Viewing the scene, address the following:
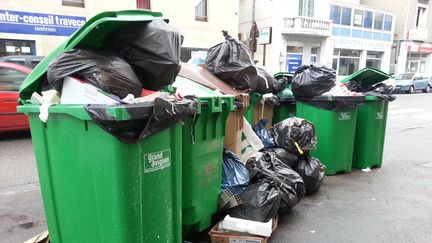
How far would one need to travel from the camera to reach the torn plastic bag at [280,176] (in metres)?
3.24

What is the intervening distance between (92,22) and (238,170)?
1.89 metres

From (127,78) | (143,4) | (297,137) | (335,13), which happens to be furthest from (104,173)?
(335,13)

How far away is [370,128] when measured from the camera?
15.9 feet

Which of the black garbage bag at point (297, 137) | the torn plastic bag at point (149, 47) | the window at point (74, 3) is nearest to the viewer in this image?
the torn plastic bag at point (149, 47)

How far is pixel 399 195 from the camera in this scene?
13.5 ft

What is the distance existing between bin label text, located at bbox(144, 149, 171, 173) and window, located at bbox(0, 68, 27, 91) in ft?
18.5

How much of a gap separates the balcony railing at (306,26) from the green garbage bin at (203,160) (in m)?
20.2

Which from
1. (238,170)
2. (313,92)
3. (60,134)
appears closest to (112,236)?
(60,134)

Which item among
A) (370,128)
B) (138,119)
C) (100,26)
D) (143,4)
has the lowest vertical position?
(370,128)

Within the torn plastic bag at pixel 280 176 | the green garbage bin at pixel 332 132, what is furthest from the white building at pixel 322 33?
the torn plastic bag at pixel 280 176

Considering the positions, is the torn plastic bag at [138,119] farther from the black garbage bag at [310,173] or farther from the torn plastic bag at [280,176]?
the black garbage bag at [310,173]

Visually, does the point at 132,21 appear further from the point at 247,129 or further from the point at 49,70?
the point at 247,129

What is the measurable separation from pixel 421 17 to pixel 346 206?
34835mm

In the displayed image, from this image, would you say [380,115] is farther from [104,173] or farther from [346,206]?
[104,173]
